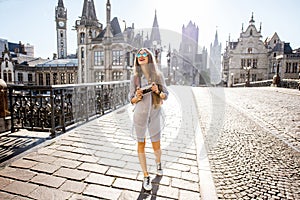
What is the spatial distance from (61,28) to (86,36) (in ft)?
128

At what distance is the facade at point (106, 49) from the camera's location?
35312 mm

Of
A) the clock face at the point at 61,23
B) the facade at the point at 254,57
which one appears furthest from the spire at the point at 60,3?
the facade at the point at 254,57

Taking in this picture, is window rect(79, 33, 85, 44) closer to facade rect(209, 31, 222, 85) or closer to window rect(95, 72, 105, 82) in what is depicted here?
window rect(95, 72, 105, 82)

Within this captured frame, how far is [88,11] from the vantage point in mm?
43312

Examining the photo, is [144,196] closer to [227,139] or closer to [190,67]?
[227,139]

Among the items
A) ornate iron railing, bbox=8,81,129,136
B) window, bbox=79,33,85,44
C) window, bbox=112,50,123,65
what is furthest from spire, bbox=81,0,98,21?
ornate iron railing, bbox=8,81,129,136

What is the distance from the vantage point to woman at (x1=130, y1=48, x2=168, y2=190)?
8.05 ft

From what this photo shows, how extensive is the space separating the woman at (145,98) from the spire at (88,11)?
152ft

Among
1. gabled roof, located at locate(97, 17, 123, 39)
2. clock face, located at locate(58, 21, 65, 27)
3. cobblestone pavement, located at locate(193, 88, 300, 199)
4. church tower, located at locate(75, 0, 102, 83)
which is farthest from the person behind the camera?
clock face, located at locate(58, 21, 65, 27)

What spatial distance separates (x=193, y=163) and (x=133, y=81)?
1886 millimetres

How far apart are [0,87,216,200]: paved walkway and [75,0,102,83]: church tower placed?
36269 mm

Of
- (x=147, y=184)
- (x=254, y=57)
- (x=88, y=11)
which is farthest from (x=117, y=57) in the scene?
(x=147, y=184)

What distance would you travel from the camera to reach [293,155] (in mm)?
3797

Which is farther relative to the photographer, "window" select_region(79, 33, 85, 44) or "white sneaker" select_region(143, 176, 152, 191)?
"window" select_region(79, 33, 85, 44)
